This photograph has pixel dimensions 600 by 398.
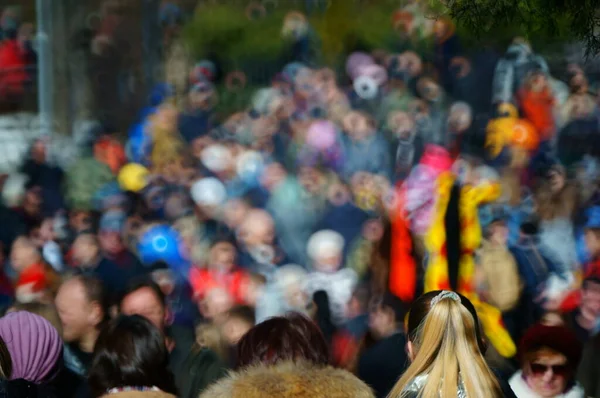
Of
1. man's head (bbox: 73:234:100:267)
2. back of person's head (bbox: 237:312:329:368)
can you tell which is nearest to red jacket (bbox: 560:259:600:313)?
man's head (bbox: 73:234:100:267)

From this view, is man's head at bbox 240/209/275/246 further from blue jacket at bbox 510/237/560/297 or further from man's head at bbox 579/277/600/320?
man's head at bbox 579/277/600/320

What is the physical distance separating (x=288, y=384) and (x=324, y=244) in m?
5.16

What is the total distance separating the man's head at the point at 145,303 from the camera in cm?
672

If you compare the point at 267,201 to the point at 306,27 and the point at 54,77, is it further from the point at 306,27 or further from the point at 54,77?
the point at 54,77

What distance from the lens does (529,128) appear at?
33.5 ft

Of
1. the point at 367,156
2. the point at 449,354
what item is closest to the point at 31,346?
the point at 449,354

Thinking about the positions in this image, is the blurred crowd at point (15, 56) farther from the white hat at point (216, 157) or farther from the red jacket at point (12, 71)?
the white hat at point (216, 157)

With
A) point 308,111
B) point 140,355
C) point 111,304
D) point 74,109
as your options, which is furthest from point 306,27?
point 140,355

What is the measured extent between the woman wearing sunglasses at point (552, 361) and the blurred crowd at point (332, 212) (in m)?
1.14

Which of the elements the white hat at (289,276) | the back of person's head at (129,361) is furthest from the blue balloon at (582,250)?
the back of person's head at (129,361)

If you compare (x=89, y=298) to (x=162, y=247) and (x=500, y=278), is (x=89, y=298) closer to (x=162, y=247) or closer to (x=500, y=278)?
(x=162, y=247)

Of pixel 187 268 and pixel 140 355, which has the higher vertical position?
pixel 140 355

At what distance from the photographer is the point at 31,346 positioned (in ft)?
15.1

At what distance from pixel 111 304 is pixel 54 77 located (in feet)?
19.4
